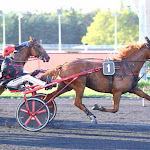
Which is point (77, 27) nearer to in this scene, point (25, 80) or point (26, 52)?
point (26, 52)

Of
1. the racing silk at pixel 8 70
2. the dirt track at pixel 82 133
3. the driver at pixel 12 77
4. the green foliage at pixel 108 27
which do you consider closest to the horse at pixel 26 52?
the driver at pixel 12 77

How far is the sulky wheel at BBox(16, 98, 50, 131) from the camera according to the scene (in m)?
8.28

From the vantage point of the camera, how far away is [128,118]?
Answer: 9883 millimetres

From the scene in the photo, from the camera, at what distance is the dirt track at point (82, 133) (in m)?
7.03

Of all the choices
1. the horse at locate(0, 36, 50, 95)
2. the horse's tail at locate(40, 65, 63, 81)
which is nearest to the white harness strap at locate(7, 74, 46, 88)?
the horse's tail at locate(40, 65, 63, 81)

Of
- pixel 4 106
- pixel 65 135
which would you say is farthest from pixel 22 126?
pixel 4 106

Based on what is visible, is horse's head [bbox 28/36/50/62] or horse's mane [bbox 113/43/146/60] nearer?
horse's mane [bbox 113/43/146/60]

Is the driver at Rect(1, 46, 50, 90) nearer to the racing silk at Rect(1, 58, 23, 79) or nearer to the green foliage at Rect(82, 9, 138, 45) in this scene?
the racing silk at Rect(1, 58, 23, 79)

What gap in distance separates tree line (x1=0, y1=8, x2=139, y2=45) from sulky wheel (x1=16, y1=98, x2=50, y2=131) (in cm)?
4499

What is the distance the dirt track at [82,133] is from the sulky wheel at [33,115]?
0.15m

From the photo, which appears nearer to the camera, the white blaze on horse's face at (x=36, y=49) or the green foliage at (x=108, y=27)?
the white blaze on horse's face at (x=36, y=49)

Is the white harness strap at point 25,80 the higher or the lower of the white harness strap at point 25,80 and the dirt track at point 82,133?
the higher

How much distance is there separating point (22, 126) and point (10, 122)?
96 centimetres

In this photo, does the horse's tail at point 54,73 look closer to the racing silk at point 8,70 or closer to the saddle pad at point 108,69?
the racing silk at point 8,70
